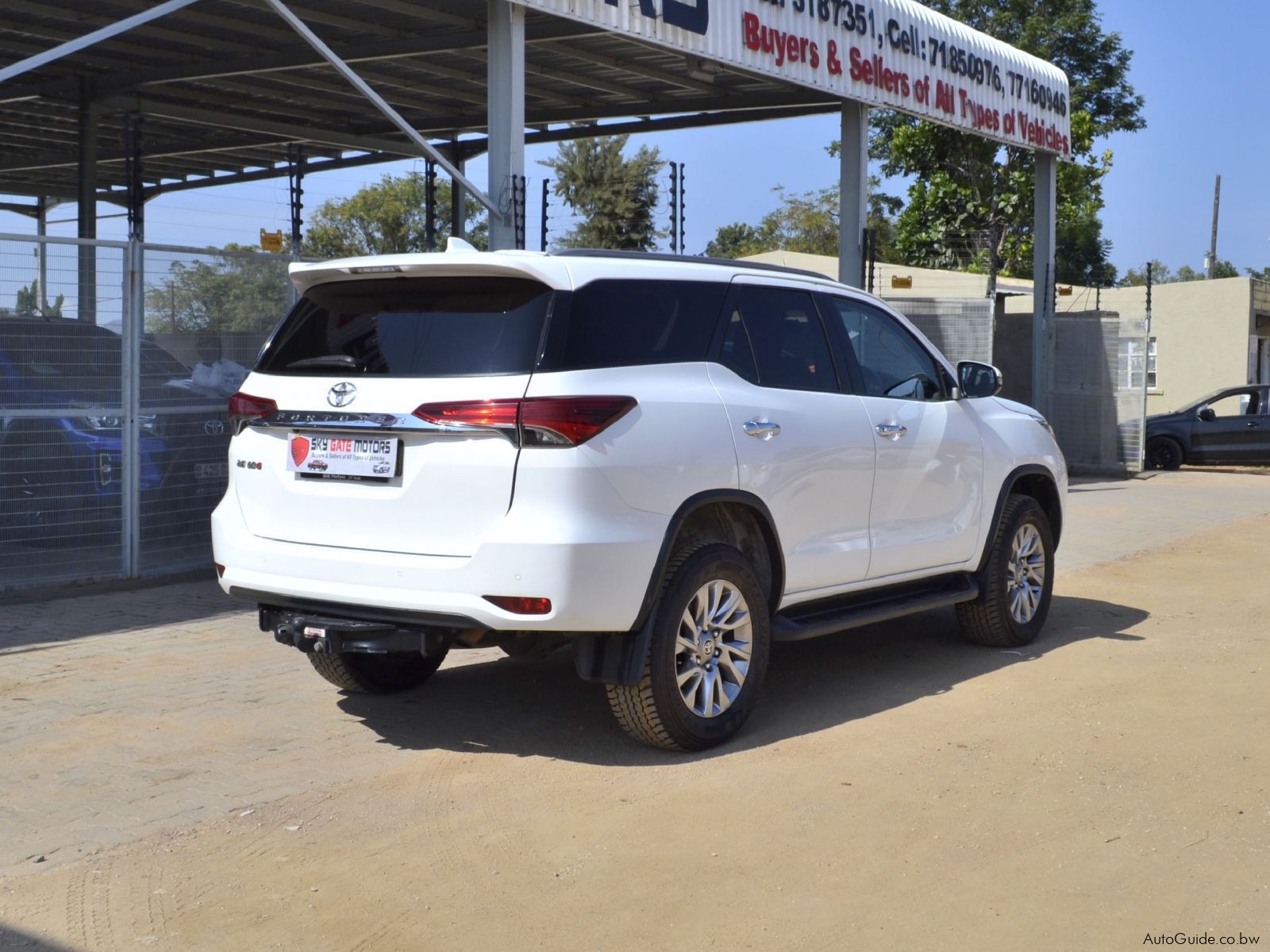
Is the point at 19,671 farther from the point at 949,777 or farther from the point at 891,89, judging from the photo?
the point at 891,89

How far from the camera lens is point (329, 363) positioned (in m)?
5.80

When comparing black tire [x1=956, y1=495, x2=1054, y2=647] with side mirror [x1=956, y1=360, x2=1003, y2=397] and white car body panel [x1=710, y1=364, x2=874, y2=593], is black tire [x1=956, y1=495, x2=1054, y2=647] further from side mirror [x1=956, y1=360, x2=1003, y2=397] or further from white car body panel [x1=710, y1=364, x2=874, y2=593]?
white car body panel [x1=710, y1=364, x2=874, y2=593]

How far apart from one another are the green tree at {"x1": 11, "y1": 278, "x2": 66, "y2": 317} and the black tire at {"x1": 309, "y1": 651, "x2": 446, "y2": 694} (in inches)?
149

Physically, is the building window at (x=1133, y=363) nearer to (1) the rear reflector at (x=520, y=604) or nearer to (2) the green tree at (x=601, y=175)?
(1) the rear reflector at (x=520, y=604)

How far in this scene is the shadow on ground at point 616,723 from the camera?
6.11 m

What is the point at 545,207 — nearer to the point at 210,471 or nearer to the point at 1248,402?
the point at 210,471

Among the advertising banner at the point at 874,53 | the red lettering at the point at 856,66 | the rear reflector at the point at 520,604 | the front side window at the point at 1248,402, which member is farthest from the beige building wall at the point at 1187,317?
the rear reflector at the point at 520,604

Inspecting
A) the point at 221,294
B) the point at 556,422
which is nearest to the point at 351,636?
the point at 556,422

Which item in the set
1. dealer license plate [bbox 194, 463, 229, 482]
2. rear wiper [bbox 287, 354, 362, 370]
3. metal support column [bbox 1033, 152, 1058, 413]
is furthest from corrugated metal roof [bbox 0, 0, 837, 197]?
rear wiper [bbox 287, 354, 362, 370]

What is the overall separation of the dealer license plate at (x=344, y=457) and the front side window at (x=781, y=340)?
157 centimetres

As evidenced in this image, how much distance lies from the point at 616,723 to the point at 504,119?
672 cm

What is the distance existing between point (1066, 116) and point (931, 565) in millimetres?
16471

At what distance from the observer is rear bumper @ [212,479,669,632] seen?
523 cm

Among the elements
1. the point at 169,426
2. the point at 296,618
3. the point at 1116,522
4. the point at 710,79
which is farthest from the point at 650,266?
the point at 710,79
